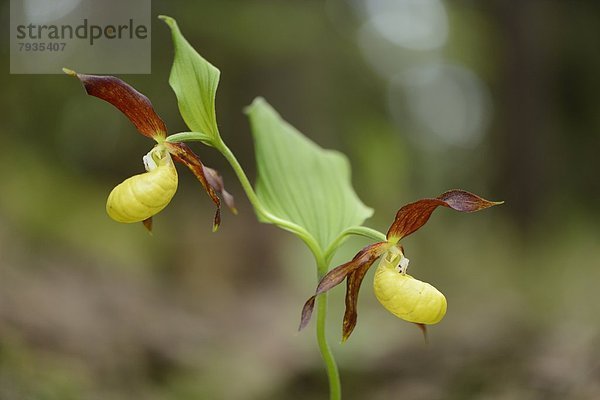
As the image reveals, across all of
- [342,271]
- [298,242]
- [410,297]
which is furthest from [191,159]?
[298,242]

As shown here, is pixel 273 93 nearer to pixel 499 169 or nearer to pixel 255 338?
pixel 499 169

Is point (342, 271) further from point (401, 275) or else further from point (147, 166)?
point (147, 166)

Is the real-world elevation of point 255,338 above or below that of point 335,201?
below

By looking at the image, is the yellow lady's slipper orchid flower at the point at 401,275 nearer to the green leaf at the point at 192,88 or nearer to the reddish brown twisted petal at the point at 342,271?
the reddish brown twisted petal at the point at 342,271

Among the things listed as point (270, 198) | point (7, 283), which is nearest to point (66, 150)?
point (7, 283)

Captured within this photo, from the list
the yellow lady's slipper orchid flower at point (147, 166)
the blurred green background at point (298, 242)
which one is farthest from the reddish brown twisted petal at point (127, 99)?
the blurred green background at point (298, 242)

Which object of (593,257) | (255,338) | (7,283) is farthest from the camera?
(593,257)
